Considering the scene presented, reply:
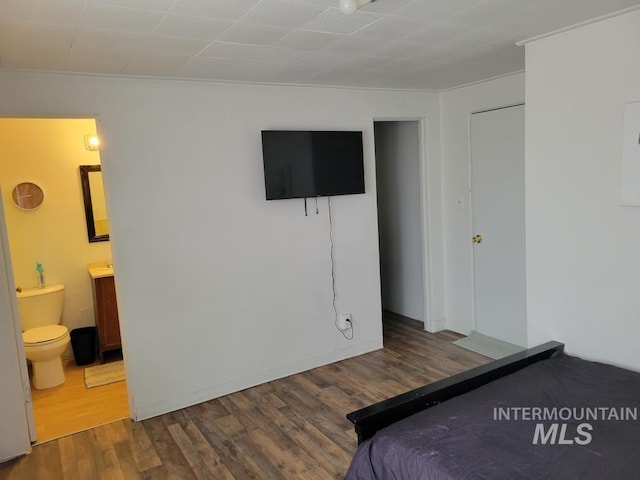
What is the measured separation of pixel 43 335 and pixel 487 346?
371cm

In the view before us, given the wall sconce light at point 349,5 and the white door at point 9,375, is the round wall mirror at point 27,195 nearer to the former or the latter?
the white door at point 9,375

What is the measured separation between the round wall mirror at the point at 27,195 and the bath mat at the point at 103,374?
1.53 meters

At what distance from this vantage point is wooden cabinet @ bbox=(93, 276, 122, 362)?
4.20m

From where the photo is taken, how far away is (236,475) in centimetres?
260

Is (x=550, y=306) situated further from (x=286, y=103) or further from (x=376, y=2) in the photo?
(x=286, y=103)

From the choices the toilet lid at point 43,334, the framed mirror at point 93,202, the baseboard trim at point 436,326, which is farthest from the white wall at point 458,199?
the toilet lid at point 43,334

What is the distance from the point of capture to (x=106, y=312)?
4.25 metres

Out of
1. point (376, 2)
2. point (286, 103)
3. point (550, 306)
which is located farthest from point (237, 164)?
point (550, 306)

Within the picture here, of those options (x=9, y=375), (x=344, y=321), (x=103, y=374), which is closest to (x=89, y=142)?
(x=103, y=374)

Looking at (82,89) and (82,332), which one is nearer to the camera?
(82,89)

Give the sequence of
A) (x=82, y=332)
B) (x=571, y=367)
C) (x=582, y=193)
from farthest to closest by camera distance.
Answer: (x=82, y=332) → (x=582, y=193) → (x=571, y=367)

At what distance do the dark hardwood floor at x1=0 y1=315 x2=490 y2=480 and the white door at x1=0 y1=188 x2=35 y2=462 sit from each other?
110 mm

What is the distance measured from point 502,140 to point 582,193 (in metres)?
1.43

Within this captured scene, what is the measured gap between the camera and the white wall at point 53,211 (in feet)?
13.6
